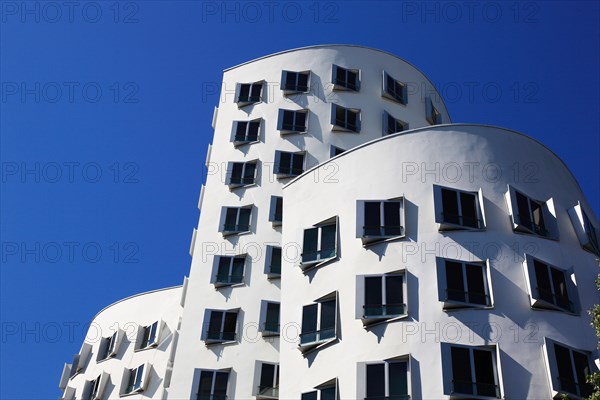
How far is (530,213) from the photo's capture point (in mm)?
27906

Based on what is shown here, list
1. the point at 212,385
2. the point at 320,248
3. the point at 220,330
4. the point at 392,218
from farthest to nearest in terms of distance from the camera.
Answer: the point at 220,330
the point at 212,385
the point at 320,248
the point at 392,218

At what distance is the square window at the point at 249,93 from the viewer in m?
41.8

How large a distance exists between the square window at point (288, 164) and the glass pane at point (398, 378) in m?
15.6

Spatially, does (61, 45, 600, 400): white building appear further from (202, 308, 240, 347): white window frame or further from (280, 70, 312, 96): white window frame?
(280, 70, 312, 96): white window frame

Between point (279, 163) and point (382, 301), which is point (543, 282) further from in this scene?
point (279, 163)

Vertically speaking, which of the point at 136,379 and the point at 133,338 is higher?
the point at 133,338

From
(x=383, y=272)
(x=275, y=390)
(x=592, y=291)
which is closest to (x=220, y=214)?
(x=275, y=390)

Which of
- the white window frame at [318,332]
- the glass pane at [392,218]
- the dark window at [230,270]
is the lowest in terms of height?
the white window frame at [318,332]

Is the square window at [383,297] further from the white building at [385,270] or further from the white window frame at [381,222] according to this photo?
the white window frame at [381,222]

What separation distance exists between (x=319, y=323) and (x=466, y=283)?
18.2 feet

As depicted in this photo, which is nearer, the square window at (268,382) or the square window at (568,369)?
the square window at (568,369)

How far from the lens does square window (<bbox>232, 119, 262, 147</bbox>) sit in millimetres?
40031

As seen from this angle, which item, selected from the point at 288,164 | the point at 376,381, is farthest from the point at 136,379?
the point at 376,381

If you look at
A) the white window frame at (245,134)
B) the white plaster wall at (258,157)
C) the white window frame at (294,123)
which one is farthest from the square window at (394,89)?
the white window frame at (245,134)
